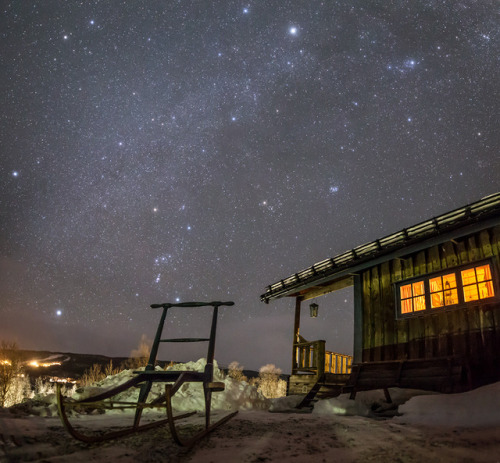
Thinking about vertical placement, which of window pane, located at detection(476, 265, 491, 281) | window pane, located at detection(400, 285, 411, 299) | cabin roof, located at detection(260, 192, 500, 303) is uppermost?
cabin roof, located at detection(260, 192, 500, 303)

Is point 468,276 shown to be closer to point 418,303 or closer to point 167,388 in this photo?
point 418,303

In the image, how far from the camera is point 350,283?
1113cm

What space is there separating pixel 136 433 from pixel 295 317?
9.23 m

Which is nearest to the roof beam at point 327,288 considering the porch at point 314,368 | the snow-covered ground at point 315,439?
the porch at point 314,368

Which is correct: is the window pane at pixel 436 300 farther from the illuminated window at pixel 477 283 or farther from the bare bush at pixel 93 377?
the bare bush at pixel 93 377

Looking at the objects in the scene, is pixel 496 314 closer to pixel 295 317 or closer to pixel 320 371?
pixel 320 371

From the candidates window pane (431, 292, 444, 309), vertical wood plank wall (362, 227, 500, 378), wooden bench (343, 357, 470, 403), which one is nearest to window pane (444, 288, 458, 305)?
window pane (431, 292, 444, 309)

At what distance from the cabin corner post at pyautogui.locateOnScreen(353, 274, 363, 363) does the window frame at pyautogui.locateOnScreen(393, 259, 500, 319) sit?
128cm

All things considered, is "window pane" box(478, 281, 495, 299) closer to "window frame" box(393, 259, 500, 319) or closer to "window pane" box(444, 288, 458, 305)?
"window frame" box(393, 259, 500, 319)

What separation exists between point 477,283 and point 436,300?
1.02 m

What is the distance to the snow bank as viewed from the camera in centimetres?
495

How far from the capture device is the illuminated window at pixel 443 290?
313 inches

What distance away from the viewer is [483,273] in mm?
7484

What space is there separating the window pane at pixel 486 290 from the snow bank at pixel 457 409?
2.14 metres
